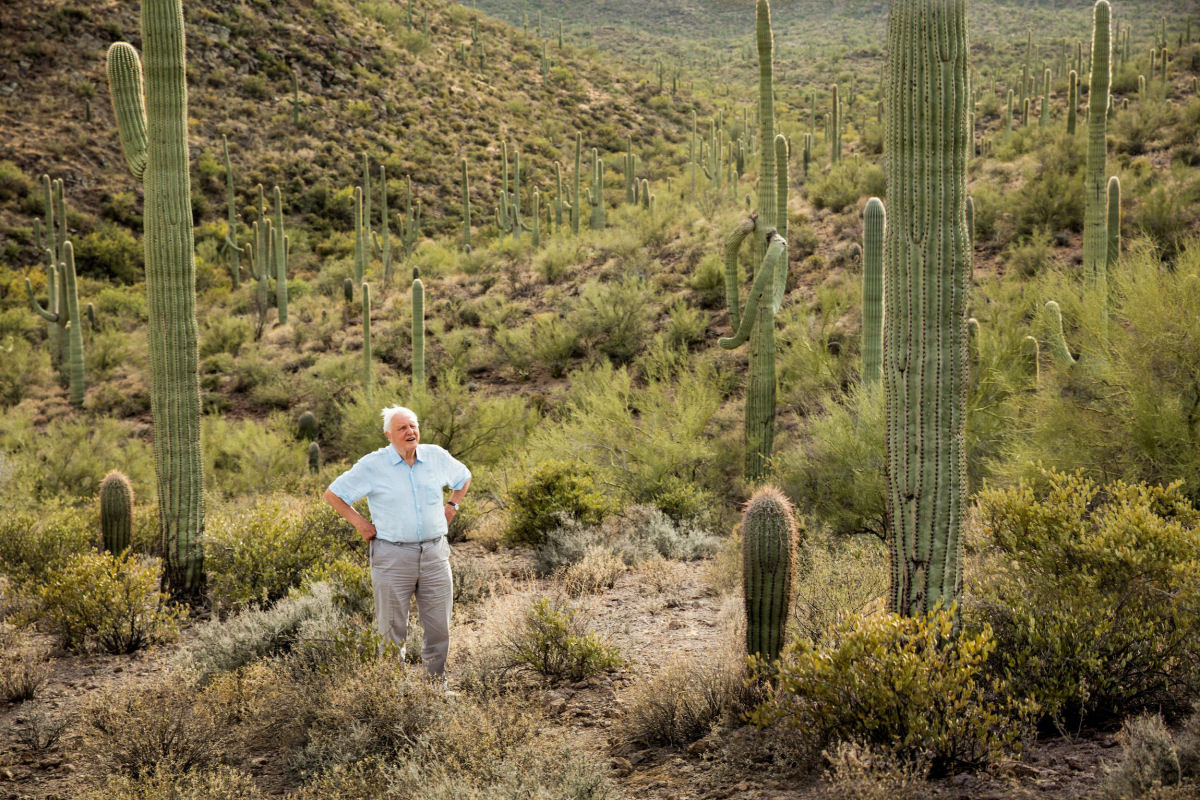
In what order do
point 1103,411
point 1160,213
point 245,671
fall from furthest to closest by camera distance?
point 1160,213 → point 1103,411 → point 245,671

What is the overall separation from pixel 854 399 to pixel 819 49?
53107 mm

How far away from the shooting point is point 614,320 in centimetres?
1984

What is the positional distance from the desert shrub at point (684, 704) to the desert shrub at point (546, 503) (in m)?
4.76

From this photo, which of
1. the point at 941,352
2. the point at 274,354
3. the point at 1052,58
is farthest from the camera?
the point at 1052,58

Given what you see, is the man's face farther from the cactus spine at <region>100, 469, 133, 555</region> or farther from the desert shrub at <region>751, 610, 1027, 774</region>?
the cactus spine at <region>100, 469, 133, 555</region>

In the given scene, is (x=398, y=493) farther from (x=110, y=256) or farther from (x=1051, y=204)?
(x=110, y=256)

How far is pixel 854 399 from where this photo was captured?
1060cm

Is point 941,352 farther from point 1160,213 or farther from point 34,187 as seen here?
point 34,187

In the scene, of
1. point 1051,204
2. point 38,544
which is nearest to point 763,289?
point 38,544

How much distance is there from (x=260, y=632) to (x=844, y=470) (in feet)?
20.6

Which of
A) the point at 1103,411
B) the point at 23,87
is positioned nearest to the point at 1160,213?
the point at 1103,411

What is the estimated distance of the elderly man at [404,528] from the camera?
5617mm

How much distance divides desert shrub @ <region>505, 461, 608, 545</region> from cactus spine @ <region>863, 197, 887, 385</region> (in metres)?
3.66

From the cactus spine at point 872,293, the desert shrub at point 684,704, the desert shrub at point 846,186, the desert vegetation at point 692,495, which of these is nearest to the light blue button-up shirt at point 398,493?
the desert vegetation at point 692,495
